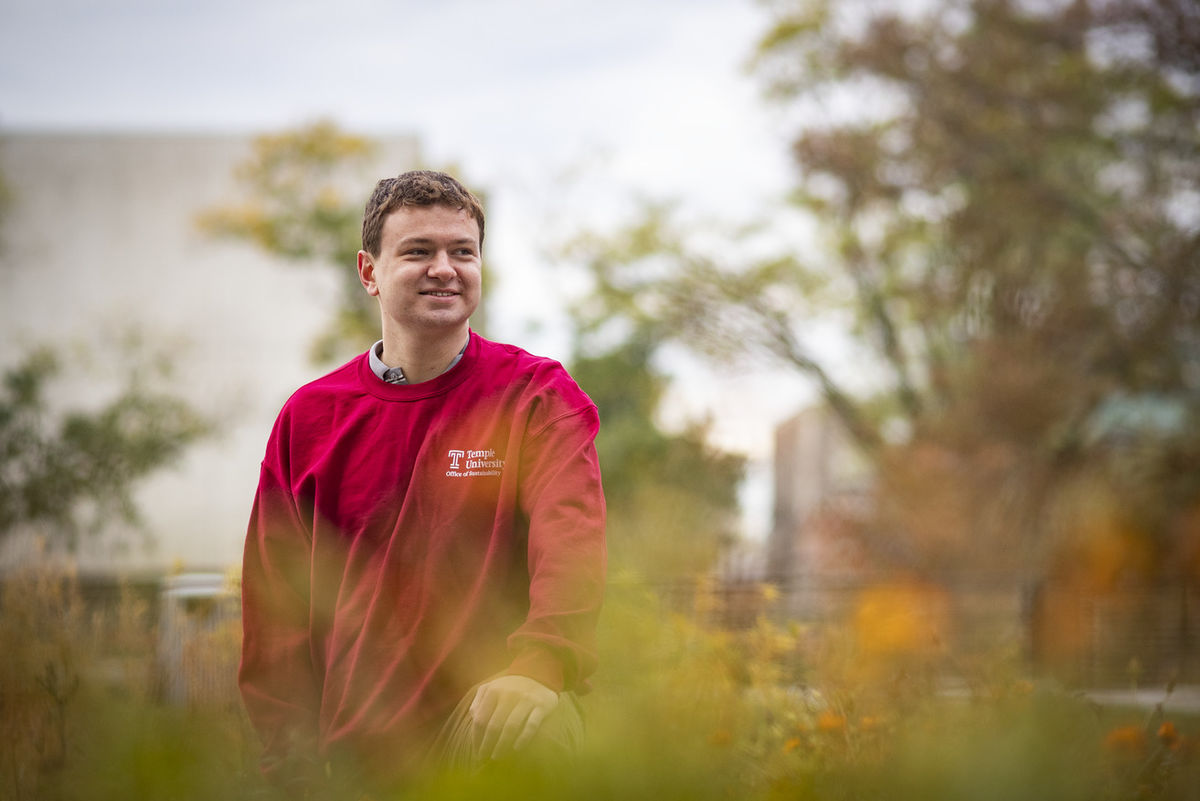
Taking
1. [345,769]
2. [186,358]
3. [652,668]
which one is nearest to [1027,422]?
[652,668]

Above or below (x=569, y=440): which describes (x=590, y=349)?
above

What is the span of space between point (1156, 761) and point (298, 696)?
6.93 feet

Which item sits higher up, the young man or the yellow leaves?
the young man

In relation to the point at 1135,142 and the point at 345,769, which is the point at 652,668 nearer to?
the point at 345,769

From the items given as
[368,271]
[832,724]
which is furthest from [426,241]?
[832,724]

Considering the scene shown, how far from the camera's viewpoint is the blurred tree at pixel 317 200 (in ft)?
65.4

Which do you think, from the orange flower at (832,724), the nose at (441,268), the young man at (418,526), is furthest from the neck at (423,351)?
the orange flower at (832,724)

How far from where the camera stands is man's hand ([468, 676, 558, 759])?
1.76 m

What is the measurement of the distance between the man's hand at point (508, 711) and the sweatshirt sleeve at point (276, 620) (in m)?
0.48

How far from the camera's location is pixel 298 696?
2.20 metres

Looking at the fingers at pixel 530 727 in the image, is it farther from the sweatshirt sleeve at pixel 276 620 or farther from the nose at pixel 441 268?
the nose at pixel 441 268

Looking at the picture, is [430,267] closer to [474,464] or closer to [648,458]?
[474,464]

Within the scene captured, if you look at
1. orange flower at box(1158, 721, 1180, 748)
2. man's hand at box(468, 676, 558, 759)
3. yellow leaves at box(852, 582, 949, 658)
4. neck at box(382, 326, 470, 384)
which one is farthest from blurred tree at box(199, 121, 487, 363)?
man's hand at box(468, 676, 558, 759)

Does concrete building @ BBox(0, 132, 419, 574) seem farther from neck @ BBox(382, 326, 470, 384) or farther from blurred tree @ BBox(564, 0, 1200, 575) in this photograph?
neck @ BBox(382, 326, 470, 384)
